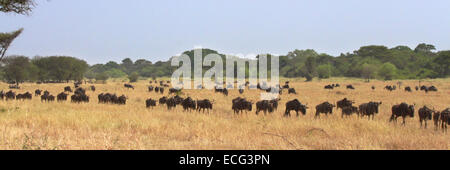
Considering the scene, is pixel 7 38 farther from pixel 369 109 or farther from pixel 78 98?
pixel 369 109

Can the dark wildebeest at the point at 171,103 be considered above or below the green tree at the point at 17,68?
below

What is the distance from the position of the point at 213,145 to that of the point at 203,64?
8038cm

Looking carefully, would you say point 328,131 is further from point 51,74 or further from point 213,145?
point 51,74

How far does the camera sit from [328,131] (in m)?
8.62

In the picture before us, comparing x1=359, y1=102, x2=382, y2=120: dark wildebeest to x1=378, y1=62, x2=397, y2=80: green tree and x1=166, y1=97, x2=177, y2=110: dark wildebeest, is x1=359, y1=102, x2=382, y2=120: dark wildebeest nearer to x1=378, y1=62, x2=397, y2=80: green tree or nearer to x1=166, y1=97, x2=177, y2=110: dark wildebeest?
x1=166, y1=97, x2=177, y2=110: dark wildebeest

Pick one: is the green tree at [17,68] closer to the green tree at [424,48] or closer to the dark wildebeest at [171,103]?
the dark wildebeest at [171,103]

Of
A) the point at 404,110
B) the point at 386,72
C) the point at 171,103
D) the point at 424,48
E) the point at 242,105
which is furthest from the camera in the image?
the point at 424,48

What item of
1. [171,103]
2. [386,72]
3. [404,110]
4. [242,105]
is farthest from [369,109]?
[386,72]

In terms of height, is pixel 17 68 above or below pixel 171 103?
above

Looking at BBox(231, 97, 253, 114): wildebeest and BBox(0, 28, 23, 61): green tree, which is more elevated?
BBox(0, 28, 23, 61): green tree

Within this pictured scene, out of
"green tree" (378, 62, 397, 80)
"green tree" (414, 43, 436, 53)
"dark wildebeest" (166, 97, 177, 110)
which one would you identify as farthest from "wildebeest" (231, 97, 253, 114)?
"green tree" (414, 43, 436, 53)

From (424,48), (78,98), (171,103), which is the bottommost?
(171,103)

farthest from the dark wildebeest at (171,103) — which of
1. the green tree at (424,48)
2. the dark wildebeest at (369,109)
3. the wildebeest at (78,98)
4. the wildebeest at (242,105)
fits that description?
the green tree at (424,48)
